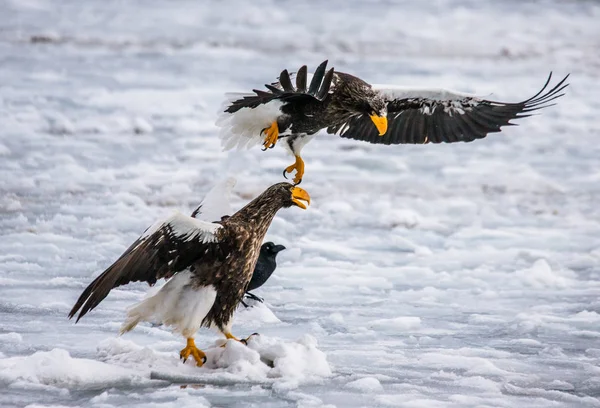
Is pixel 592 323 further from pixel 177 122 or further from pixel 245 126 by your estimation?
pixel 177 122

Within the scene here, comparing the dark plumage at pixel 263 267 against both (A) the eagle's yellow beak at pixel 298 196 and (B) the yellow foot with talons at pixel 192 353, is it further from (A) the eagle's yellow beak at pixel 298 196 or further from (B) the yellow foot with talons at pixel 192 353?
(B) the yellow foot with talons at pixel 192 353

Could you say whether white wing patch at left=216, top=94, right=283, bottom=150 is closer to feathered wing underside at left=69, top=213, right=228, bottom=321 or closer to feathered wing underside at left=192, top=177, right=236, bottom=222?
feathered wing underside at left=192, top=177, right=236, bottom=222

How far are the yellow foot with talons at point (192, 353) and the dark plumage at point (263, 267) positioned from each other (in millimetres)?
680

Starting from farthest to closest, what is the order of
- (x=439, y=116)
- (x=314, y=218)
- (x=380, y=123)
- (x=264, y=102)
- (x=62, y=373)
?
1. (x=314, y=218)
2. (x=439, y=116)
3. (x=380, y=123)
4. (x=264, y=102)
5. (x=62, y=373)

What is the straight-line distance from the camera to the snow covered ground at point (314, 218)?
170 inches

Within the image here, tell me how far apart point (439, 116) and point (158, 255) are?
2625 mm

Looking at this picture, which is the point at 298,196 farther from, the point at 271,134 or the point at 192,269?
the point at 271,134

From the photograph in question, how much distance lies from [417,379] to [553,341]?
103 cm

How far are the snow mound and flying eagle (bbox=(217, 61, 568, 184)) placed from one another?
1670 mm

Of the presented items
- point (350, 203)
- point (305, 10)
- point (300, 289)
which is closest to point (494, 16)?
point (305, 10)

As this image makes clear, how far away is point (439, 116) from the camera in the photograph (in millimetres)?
6324

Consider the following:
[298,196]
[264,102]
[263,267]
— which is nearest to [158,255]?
[298,196]

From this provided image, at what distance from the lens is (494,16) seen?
16859mm

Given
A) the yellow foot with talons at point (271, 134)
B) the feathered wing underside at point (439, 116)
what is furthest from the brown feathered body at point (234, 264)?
the feathered wing underside at point (439, 116)
